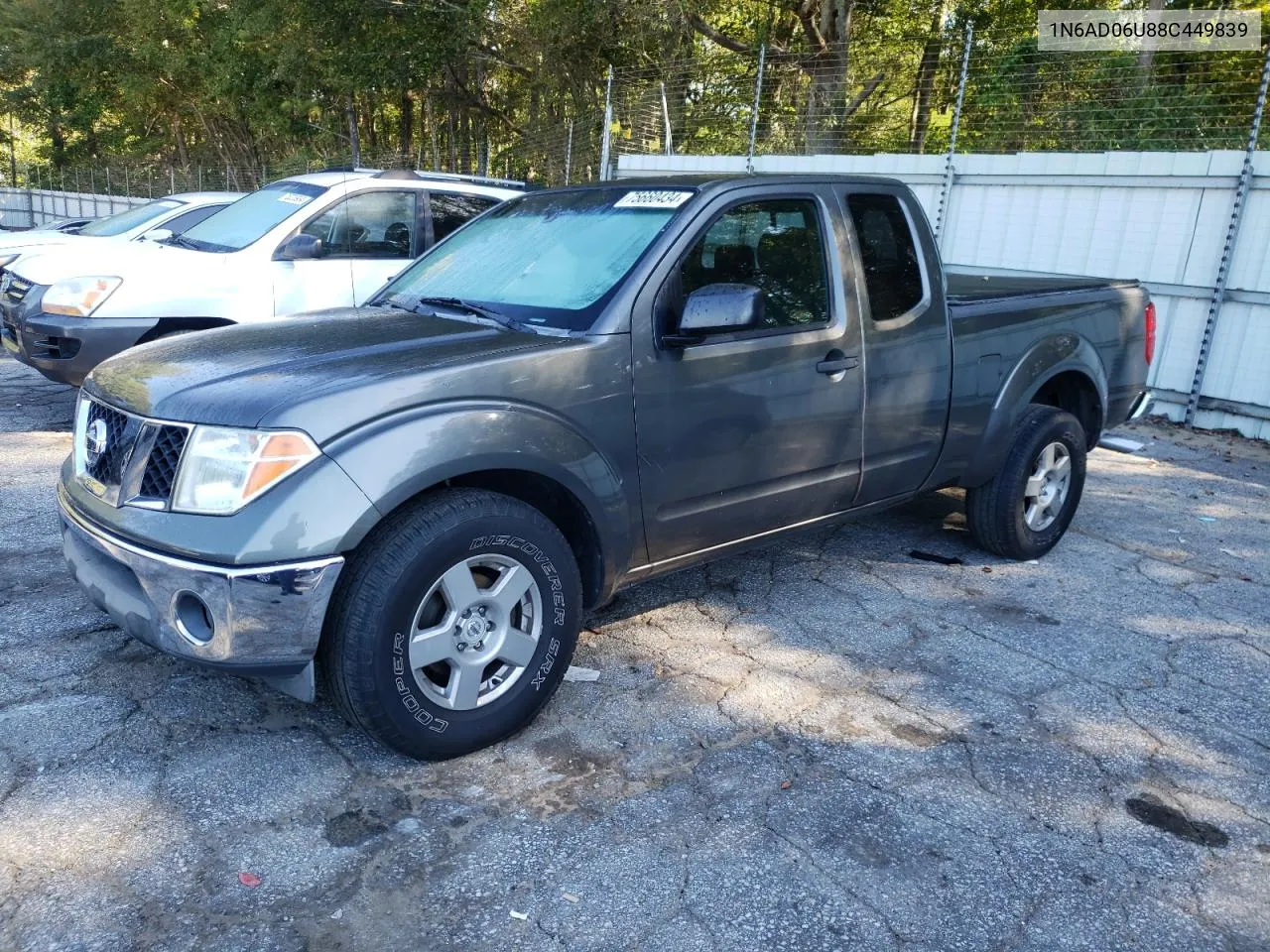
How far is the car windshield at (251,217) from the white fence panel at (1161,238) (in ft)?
20.6

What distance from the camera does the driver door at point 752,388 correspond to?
3.45 m

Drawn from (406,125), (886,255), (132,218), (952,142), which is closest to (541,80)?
(406,125)

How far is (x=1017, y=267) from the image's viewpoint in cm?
953

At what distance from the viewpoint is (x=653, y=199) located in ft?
12.3

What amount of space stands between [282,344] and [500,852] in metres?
1.80

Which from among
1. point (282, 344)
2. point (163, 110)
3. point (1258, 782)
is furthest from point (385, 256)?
point (163, 110)

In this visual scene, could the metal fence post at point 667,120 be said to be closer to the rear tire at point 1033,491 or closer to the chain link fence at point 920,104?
the chain link fence at point 920,104

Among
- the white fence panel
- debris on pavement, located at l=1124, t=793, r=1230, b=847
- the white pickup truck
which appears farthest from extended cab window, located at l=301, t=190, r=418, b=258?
debris on pavement, located at l=1124, t=793, r=1230, b=847

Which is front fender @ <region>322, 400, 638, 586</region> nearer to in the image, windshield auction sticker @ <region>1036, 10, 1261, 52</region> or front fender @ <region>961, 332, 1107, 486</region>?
front fender @ <region>961, 332, 1107, 486</region>

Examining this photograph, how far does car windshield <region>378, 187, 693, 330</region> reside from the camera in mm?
3523

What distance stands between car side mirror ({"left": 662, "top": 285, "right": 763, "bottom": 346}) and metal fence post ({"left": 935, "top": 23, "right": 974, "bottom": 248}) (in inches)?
276

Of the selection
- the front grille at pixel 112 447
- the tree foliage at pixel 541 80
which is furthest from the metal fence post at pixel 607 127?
the front grille at pixel 112 447

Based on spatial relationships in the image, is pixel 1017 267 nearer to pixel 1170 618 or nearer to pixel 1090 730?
pixel 1170 618

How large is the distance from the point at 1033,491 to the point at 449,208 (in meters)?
4.64
